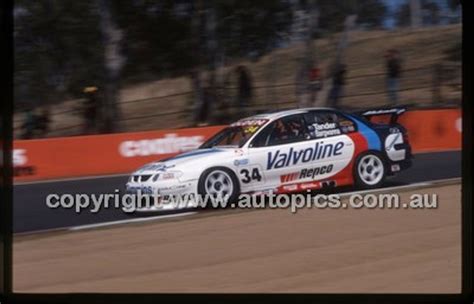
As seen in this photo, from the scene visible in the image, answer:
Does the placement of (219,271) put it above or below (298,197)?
below

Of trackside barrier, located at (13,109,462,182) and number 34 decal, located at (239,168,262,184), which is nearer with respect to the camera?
trackside barrier, located at (13,109,462,182)

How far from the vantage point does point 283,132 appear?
7703 mm

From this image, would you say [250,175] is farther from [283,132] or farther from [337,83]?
[337,83]

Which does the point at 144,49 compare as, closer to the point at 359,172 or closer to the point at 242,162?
the point at 242,162

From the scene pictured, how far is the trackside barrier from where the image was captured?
24.0 ft

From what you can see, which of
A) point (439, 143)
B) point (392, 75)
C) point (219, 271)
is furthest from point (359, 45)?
point (219, 271)


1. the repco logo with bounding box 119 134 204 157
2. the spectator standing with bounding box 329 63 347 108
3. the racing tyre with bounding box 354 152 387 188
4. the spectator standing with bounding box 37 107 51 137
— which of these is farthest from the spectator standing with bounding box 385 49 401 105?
the spectator standing with bounding box 37 107 51 137

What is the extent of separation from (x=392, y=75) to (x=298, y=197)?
154 cm

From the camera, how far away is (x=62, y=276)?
647cm

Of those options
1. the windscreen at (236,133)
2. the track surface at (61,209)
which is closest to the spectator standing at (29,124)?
the track surface at (61,209)

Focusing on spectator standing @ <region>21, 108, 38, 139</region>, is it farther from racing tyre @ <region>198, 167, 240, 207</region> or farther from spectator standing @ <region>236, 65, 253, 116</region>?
spectator standing @ <region>236, 65, 253, 116</region>

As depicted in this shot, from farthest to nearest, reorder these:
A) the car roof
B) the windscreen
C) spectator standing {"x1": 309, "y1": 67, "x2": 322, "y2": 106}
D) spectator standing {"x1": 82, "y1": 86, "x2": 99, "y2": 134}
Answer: spectator standing {"x1": 82, "y1": 86, "x2": 99, "y2": 134}
the windscreen
the car roof
spectator standing {"x1": 309, "y1": 67, "x2": 322, "y2": 106}

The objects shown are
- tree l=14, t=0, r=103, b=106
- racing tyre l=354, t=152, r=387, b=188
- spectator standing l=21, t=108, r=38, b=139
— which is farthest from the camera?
racing tyre l=354, t=152, r=387, b=188
